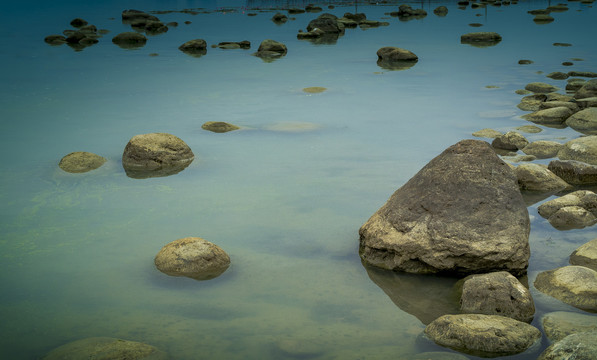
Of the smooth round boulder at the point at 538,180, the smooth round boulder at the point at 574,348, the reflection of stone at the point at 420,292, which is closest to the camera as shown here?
the smooth round boulder at the point at 574,348

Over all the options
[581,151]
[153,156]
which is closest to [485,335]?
[581,151]

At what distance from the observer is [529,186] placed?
23.6 ft

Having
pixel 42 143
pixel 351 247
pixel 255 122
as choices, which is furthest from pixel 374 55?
pixel 351 247

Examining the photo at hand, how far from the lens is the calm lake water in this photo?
468cm

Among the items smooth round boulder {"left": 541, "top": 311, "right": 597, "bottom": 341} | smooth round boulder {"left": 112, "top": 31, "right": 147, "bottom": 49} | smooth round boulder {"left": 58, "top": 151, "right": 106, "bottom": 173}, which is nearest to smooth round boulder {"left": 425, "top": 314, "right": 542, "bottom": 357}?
smooth round boulder {"left": 541, "top": 311, "right": 597, "bottom": 341}

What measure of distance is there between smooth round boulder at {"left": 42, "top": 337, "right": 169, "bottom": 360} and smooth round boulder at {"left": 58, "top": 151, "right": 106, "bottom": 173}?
4.25 m

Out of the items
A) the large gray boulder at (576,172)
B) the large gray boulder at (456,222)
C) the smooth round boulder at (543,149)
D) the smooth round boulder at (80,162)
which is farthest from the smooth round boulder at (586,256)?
the smooth round boulder at (80,162)

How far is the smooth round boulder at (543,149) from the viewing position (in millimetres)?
8430

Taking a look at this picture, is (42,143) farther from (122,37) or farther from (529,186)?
(122,37)

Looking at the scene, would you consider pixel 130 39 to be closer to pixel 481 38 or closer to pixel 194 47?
pixel 194 47

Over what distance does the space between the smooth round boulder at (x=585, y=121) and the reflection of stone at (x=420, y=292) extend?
571 centimetres

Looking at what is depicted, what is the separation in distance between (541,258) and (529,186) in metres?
1.80

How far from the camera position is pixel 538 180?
7211mm

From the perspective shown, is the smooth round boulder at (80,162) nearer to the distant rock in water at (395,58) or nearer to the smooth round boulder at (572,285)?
the smooth round boulder at (572,285)
